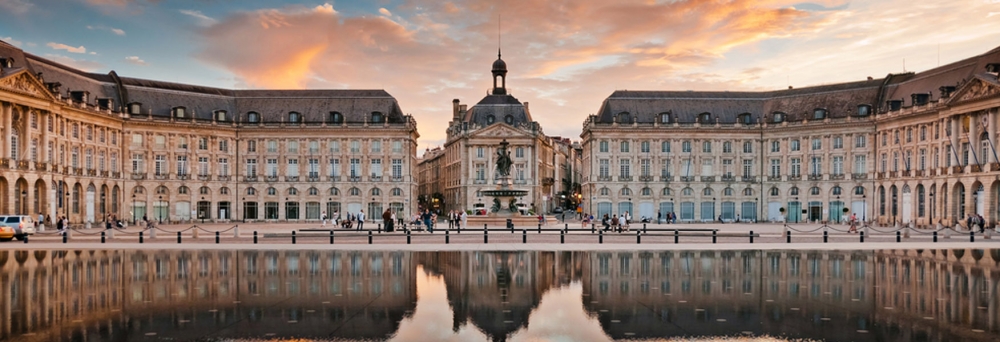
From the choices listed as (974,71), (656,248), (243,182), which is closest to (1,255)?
(656,248)

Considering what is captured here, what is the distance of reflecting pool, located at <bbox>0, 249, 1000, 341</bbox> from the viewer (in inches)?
542

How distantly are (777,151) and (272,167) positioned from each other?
5668 cm

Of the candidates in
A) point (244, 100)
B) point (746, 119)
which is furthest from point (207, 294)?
point (746, 119)

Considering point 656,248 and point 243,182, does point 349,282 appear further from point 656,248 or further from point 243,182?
point 243,182

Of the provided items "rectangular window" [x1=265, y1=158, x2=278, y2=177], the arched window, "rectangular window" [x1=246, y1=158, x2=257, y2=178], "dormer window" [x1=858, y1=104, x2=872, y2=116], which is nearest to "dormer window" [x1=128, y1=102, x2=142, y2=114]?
"rectangular window" [x1=246, y1=158, x2=257, y2=178]

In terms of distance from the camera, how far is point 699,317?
15.3 metres

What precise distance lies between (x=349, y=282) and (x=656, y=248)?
1846cm

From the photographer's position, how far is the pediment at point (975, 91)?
60.0 meters

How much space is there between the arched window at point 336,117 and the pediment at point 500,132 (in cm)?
1659

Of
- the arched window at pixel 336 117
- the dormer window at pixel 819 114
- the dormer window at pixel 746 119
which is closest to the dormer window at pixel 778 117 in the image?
the dormer window at pixel 746 119

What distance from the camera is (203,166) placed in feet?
279

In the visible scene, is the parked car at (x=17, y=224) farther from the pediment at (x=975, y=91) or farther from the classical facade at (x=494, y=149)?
the pediment at (x=975, y=91)

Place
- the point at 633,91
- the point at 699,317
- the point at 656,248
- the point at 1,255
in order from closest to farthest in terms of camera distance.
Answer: the point at 699,317
the point at 1,255
the point at 656,248
the point at 633,91

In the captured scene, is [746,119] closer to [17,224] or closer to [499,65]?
[499,65]
